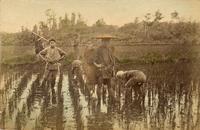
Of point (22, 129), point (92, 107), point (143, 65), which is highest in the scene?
point (143, 65)

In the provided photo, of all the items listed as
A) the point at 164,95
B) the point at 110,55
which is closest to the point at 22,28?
the point at 110,55

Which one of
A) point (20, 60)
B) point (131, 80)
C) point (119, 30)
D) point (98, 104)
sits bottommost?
point (98, 104)

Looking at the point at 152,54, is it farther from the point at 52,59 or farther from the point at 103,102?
the point at 52,59

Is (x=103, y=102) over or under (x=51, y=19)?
under

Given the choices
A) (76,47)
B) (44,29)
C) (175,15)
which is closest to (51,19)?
(44,29)

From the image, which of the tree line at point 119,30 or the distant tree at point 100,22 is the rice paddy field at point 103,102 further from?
the distant tree at point 100,22

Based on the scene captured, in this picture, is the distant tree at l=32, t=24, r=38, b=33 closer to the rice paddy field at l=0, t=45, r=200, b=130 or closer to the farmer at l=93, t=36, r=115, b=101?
the rice paddy field at l=0, t=45, r=200, b=130

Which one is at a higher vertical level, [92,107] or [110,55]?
[110,55]

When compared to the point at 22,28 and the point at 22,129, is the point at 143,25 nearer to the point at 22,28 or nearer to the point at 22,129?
the point at 22,28
